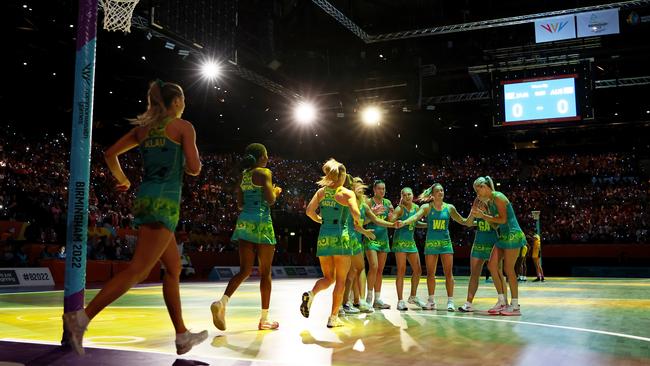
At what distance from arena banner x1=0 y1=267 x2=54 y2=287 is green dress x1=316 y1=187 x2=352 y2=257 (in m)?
12.1

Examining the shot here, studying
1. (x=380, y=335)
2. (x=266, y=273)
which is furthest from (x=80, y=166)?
(x=380, y=335)

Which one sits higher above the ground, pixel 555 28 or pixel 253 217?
pixel 555 28

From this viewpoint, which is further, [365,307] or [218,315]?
[365,307]

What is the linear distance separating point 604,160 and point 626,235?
689 cm

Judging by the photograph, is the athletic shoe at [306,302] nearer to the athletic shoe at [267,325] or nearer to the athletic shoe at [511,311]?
the athletic shoe at [267,325]

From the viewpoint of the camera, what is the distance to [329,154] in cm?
3247

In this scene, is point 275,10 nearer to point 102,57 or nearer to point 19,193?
point 102,57

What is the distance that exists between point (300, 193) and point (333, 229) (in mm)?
25398

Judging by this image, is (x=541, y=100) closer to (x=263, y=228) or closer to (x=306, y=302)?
(x=306, y=302)

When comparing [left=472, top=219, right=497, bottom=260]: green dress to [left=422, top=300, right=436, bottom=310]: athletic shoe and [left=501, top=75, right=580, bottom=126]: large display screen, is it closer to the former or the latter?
[left=422, top=300, right=436, bottom=310]: athletic shoe

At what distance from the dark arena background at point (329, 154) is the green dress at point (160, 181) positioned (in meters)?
0.42

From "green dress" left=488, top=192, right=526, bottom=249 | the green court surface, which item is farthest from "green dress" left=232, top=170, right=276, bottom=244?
"green dress" left=488, top=192, right=526, bottom=249

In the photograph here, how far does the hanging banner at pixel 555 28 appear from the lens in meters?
15.2

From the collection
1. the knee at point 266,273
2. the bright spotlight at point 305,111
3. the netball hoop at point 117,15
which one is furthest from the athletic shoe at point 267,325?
the bright spotlight at point 305,111
